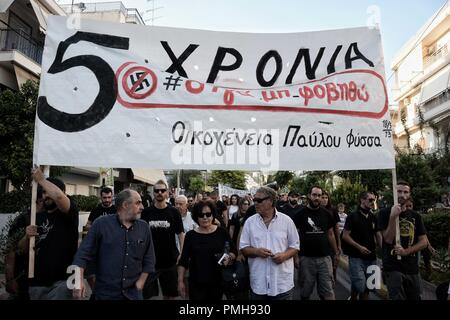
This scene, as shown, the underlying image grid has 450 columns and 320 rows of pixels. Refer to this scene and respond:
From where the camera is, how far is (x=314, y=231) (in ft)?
17.9

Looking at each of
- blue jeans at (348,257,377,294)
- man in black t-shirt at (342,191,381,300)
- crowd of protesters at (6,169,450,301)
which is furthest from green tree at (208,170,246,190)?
crowd of protesters at (6,169,450,301)

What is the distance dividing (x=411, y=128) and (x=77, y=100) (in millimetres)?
29798

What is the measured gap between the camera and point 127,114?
13.9 feet

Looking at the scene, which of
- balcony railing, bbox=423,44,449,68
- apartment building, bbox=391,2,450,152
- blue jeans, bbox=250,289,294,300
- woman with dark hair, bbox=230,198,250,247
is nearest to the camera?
blue jeans, bbox=250,289,294,300

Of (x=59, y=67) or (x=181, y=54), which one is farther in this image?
(x=181, y=54)

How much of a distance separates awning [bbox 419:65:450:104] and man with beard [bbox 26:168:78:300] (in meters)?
24.6

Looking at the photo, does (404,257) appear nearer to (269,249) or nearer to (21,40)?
(269,249)

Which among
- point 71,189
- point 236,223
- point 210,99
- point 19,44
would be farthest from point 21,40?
Answer: point 210,99

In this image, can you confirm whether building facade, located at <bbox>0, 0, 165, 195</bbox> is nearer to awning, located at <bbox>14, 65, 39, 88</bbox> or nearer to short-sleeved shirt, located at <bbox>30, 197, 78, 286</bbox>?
awning, located at <bbox>14, 65, 39, 88</bbox>

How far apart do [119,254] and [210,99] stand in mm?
1989

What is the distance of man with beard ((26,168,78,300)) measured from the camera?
139 inches
